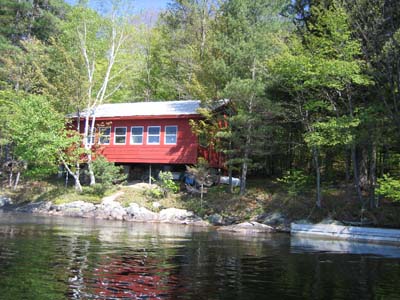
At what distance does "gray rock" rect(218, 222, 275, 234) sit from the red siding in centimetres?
707

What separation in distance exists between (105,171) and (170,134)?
14.4 ft

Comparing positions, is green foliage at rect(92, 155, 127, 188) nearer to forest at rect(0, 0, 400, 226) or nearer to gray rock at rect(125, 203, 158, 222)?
forest at rect(0, 0, 400, 226)

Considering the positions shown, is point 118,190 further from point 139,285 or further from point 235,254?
point 139,285

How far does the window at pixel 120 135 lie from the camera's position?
2906 centimetres

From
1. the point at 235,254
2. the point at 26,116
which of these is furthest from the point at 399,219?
the point at 26,116

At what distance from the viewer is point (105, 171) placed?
26.2m

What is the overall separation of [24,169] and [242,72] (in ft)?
52.8

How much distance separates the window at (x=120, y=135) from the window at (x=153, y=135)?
192 centimetres

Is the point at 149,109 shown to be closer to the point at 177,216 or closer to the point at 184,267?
the point at 177,216

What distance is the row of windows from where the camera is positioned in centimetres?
2737

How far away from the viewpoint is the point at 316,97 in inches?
803

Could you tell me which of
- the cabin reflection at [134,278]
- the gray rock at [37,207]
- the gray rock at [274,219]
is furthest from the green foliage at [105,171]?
the cabin reflection at [134,278]

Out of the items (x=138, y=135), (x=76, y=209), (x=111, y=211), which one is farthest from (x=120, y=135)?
(x=111, y=211)

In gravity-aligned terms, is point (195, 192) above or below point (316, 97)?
below
